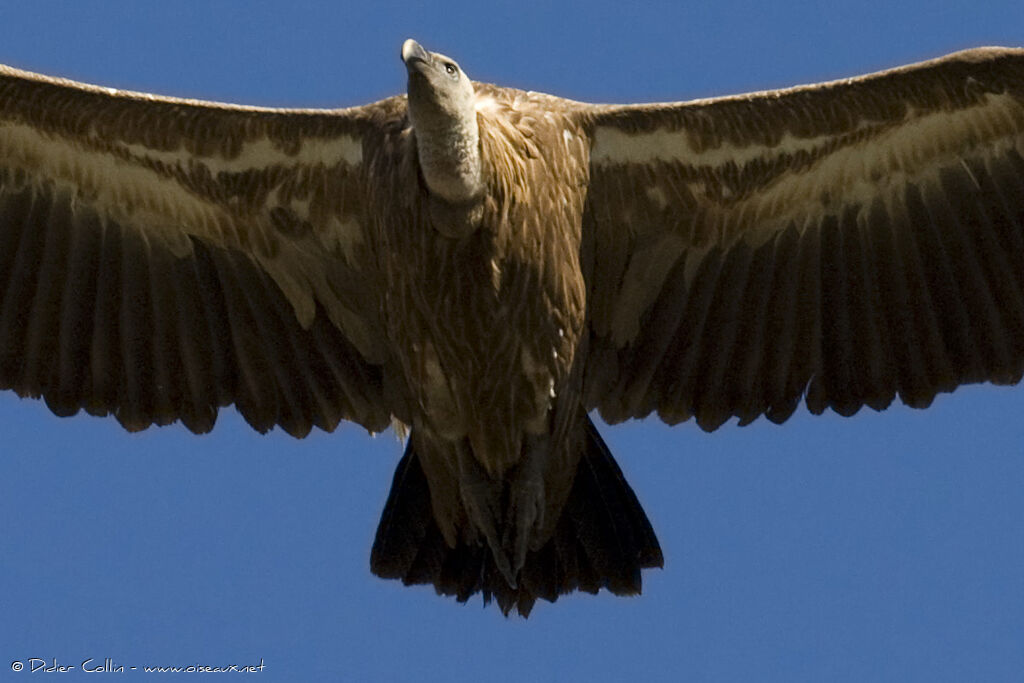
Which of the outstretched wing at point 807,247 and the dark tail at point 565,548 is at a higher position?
the outstretched wing at point 807,247

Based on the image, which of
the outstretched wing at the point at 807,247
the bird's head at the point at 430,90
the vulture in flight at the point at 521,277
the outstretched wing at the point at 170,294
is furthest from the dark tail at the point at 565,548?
the bird's head at the point at 430,90

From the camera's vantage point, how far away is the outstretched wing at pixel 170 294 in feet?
31.7

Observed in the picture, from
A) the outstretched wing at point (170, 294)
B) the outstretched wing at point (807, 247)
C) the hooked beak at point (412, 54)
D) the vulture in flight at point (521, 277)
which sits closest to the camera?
the hooked beak at point (412, 54)

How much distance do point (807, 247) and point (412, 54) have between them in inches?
81.0

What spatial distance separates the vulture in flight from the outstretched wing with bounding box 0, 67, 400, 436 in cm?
1

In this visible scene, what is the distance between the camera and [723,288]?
32.0ft

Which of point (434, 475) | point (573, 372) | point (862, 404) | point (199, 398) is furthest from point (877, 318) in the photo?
point (199, 398)

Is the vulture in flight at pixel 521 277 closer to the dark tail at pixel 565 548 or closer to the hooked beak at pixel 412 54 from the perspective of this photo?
the dark tail at pixel 565 548

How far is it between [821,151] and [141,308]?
9.27ft

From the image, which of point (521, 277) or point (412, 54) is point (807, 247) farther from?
point (412, 54)

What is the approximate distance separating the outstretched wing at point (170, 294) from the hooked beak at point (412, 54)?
1.23m

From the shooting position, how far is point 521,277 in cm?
897

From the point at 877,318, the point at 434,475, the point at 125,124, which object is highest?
the point at 125,124

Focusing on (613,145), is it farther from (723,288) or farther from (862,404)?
(862,404)
